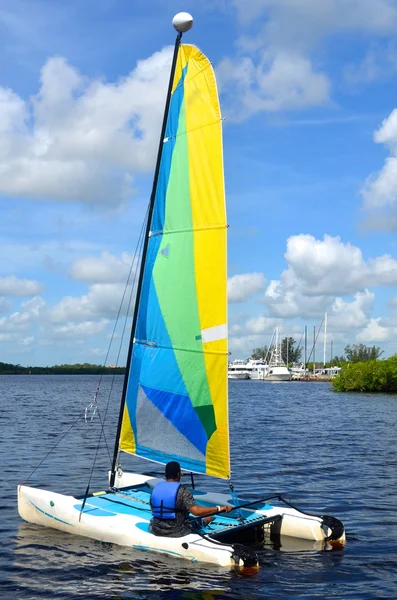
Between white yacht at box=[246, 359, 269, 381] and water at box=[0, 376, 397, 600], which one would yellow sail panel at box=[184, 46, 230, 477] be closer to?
water at box=[0, 376, 397, 600]

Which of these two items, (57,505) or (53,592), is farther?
(57,505)

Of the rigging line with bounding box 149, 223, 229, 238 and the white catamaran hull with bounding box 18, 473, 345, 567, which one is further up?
the rigging line with bounding box 149, 223, 229, 238

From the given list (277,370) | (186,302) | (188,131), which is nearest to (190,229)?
(186,302)

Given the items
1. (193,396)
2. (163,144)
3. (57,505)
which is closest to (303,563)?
(193,396)

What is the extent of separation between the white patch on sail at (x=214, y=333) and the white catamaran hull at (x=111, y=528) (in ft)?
11.4

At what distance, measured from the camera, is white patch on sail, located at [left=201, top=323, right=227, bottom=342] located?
12.9 meters

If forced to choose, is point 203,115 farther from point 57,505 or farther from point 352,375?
point 352,375

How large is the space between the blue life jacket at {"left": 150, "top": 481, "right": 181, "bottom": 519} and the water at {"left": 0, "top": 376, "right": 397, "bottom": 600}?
84 cm

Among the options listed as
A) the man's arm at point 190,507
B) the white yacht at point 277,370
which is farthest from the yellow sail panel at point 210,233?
the white yacht at point 277,370

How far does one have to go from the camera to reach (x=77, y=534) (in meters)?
13.4

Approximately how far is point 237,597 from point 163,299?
569 centimetres

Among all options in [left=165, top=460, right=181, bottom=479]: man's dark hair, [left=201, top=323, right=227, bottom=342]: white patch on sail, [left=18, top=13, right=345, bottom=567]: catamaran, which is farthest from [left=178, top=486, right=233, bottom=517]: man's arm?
[left=201, top=323, right=227, bottom=342]: white patch on sail

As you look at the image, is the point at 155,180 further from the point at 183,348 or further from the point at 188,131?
the point at 183,348

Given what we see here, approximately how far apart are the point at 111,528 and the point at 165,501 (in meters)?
1.46
